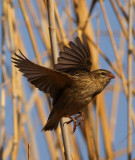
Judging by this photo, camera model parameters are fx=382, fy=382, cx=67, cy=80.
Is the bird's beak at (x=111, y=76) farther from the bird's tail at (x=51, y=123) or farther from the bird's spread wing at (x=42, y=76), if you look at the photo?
the bird's tail at (x=51, y=123)

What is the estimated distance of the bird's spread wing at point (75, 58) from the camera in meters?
1.84

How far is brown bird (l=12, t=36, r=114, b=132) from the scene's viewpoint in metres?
1.71

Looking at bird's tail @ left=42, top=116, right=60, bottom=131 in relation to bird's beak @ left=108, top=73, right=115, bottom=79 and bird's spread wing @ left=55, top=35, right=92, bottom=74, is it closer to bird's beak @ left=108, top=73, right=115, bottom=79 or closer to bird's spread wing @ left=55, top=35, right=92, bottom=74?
bird's spread wing @ left=55, top=35, right=92, bottom=74

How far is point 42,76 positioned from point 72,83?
0.24 m

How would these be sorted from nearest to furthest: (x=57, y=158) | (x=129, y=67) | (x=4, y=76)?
1. (x=129, y=67)
2. (x=4, y=76)
3. (x=57, y=158)

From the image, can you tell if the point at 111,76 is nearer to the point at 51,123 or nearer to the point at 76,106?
the point at 76,106

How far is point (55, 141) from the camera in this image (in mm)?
2379

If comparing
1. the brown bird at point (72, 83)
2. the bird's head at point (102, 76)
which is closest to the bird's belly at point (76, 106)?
the brown bird at point (72, 83)

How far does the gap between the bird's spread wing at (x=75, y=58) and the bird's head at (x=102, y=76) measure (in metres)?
0.07

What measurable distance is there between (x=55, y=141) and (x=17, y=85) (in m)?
0.53

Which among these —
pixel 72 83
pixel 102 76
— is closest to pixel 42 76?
pixel 72 83

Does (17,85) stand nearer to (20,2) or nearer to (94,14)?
(20,2)

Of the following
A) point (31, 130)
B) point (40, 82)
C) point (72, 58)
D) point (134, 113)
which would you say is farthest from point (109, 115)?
point (40, 82)

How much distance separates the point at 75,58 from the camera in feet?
6.24
